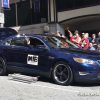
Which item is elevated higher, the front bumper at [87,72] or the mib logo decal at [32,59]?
the mib logo decal at [32,59]

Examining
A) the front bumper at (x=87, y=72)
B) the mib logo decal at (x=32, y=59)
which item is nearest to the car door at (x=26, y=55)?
the mib logo decal at (x=32, y=59)

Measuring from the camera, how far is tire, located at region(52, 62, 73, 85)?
9984 millimetres

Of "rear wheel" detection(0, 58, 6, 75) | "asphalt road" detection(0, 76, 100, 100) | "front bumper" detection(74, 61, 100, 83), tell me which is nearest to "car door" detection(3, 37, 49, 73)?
"rear wheel" detection(0, 58, 6, 75)

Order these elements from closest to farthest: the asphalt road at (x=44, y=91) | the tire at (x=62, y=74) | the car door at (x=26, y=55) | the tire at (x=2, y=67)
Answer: the asphalt road at (x=44, y=91), the tire at (x=62, y=74), the car door at (x=26, y=55), the tire at (x=2, y=67)

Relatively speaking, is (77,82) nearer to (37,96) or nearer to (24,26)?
(37,96)

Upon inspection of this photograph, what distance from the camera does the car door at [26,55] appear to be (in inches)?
417

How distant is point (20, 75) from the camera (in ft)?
36.6

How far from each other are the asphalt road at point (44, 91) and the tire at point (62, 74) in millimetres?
194

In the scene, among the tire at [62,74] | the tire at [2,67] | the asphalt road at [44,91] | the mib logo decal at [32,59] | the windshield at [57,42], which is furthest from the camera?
the tire at [2,67]

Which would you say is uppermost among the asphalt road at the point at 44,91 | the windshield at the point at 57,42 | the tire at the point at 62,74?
the windshield at the point at 57,42

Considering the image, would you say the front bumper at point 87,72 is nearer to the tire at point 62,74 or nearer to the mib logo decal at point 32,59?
the tire at point 62,74

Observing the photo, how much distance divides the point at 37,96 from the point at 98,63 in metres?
2.27

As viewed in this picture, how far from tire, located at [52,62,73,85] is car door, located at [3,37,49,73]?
359 mm

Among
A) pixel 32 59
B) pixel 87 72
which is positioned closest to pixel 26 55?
pixel 32 59
